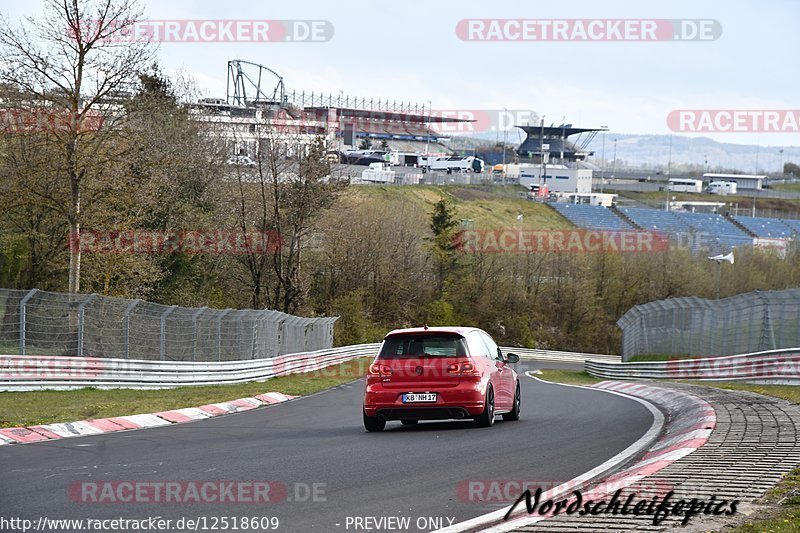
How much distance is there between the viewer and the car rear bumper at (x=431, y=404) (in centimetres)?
1419

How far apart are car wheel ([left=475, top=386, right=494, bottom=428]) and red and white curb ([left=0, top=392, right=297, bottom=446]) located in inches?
203

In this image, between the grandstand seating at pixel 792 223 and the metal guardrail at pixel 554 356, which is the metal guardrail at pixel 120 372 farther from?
the grandstand seating at pixel 792 223

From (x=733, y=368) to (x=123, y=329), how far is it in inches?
621

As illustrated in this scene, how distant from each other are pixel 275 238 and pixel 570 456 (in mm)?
43879

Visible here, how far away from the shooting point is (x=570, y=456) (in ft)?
34.9

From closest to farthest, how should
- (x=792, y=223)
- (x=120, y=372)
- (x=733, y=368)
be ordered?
1. (x=120, y=372)
2. (x=733, y=368)
3. (x=792, y=223)

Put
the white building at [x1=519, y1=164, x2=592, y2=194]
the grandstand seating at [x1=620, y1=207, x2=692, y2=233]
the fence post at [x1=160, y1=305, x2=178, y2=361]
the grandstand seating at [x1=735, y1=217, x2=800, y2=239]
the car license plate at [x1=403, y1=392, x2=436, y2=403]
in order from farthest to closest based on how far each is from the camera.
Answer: the white building at [x1=519, y1=164, x2=592, y2=194]
the grandstand seating at [x1=735, y1=217, x2=800, y2=239]
the grandstand seating at [x1=620, y1=207, x2=692, y2=233]
the fence post at [x1=160, y1=305, x2=178, y2=361]
the car license plate at [x1=403, y1=392, x2=436, y2=403]

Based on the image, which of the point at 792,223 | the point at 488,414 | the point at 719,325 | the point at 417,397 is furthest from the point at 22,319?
the point at 792,223

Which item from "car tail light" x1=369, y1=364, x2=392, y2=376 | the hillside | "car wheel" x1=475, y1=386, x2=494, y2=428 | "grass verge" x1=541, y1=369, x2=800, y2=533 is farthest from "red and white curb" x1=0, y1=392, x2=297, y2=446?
the hillside

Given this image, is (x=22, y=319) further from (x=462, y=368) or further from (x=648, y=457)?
(x=648, y=457)

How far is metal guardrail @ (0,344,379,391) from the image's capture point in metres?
20.5

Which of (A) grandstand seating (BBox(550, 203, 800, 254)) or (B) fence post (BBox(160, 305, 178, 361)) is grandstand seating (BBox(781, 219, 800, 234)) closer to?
(A) grandstand seating (BBox(550, 203, 800, 254))

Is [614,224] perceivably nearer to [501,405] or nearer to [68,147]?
[68,147]

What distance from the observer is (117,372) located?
2320 cm
